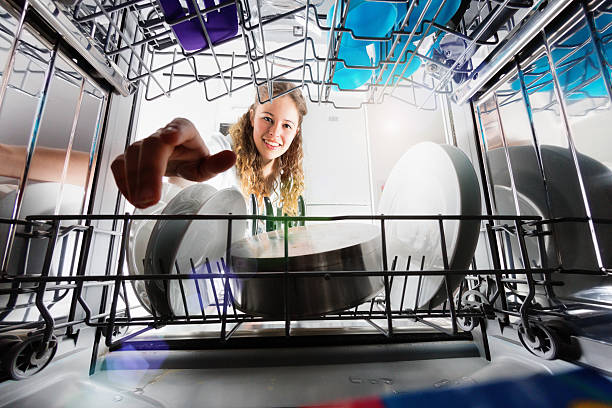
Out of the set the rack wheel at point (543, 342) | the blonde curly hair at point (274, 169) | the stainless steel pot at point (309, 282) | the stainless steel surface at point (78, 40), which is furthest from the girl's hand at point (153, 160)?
the blonde curly hair at point (274, 169)

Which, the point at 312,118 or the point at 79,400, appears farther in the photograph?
the point at 312,118

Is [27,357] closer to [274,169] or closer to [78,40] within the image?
[78,40]

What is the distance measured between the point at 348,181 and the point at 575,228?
34.8 inches

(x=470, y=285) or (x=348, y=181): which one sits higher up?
(x=348, y=181)

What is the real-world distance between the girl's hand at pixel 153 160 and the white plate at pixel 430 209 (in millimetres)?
264

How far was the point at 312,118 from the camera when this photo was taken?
134 cm

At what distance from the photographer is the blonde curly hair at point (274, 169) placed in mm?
941

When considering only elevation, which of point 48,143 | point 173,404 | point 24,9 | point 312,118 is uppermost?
point 312,118

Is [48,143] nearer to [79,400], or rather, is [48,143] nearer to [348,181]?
[79,400]

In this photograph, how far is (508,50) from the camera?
407 millimetres

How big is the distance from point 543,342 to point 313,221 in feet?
0.93

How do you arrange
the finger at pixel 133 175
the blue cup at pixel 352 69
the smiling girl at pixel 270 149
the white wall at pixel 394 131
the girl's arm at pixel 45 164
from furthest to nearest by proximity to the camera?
the white wall at pixel 394 131 → the smiling girl at pixel 270 149 → the blue cup at pixel 352 69 → the girl's arm at pixel 45 164 → the finger at pixel 133 175

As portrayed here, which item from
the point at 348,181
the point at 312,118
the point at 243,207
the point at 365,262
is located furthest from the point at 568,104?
the point at 312,118

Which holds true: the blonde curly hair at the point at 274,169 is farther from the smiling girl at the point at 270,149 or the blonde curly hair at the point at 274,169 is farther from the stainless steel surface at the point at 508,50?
the stainless steel surface at the point at 508,50
